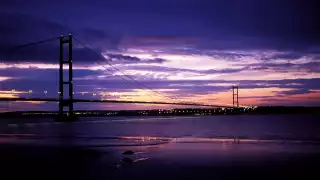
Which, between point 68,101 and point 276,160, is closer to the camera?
point 276,160

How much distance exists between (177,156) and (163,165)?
2966 millimetres

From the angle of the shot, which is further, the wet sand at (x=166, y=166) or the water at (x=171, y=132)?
the water at (x=171, y=132)

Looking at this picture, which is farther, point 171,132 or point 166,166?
point 171,132

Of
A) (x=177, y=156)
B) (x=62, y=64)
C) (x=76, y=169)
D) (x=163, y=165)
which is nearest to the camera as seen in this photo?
(x=76, y=169)

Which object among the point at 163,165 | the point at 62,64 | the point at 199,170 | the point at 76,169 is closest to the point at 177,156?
the point at 163,165

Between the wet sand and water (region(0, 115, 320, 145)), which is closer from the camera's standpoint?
the wet sand

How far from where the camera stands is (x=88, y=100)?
176ft

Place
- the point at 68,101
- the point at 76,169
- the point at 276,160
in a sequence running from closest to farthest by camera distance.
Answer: the point at 76,169, the point at 276,160, the point at 68,101

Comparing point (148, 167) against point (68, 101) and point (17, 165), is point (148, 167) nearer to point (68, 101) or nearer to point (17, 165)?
point (17, 165)

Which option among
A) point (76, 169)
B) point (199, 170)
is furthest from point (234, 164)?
point (76, 169)

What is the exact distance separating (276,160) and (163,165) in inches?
177

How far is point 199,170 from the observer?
13820 millimetres

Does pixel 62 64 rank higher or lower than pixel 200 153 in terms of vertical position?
higher

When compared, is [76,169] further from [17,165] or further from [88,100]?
[88,100]
